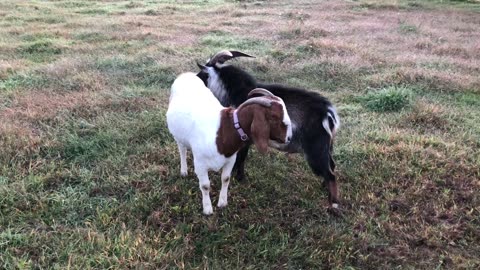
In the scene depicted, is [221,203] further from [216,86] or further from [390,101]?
[390,101]

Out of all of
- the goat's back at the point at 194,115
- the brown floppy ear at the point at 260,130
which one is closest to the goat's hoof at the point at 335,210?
the brown floppy ear at the point at 260,130

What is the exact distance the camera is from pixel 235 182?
452 centimetres

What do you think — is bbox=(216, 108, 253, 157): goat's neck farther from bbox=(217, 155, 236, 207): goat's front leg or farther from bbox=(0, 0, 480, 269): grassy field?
bbox=(0, 0, 480, 269): grassy field

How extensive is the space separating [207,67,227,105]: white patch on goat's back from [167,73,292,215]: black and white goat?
48cm

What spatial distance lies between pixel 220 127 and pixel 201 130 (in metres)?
0.18

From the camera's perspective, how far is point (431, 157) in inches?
195

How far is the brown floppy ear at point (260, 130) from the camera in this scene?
347 centimetres

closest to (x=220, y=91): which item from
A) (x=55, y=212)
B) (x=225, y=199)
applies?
(x=225, y=199)

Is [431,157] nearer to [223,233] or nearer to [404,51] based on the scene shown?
[223,233]

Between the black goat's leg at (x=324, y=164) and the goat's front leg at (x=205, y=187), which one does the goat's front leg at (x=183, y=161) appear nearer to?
the goat's front leg at (x=205, y=187)

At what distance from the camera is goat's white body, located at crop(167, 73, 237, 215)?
3730 mm

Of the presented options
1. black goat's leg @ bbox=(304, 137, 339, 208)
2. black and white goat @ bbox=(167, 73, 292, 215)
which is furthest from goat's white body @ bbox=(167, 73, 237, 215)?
black goat's leg @ bbox=(304, 137, 339, 208)

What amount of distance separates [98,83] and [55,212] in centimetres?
369

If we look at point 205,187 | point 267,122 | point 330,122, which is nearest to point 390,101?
point 330,122
